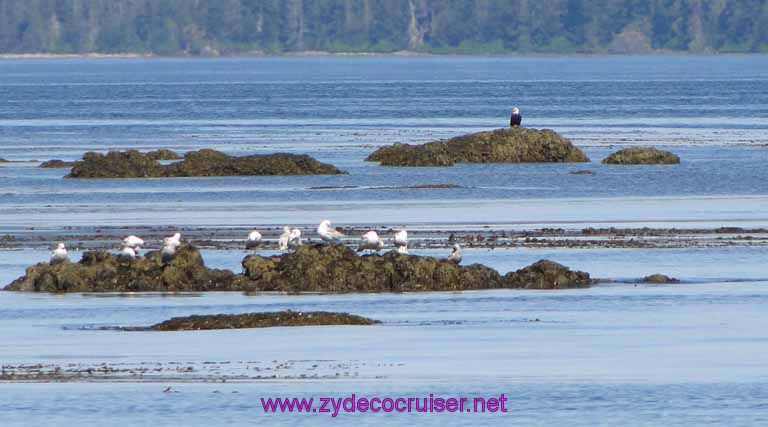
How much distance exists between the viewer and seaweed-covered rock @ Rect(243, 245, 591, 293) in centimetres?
2628

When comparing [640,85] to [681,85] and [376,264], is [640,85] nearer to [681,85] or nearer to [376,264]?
[681,85]

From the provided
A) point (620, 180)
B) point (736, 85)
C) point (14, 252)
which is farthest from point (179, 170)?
point (736, 85)

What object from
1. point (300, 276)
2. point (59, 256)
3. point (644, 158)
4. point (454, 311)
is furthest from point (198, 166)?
point (454, 311)

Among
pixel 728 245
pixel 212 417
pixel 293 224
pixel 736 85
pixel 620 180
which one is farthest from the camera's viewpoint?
pixel 736 85

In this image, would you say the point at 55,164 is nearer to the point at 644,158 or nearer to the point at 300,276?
the point at 644,158

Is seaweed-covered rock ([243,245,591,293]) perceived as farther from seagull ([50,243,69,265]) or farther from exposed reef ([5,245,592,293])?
seagull ([50,243,69,265])

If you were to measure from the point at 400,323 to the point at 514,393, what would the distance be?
476cm

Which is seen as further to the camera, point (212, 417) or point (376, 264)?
point (376, 264)

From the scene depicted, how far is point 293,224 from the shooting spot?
37.3 metres

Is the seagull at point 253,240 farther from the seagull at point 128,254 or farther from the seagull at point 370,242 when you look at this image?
the seagull at point 128,254

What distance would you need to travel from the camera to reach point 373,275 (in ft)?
86.6

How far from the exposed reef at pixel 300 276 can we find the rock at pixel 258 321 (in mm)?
3046

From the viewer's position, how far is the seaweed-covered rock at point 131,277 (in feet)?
86.2

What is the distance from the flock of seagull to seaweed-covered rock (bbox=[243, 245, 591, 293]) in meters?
0.44
